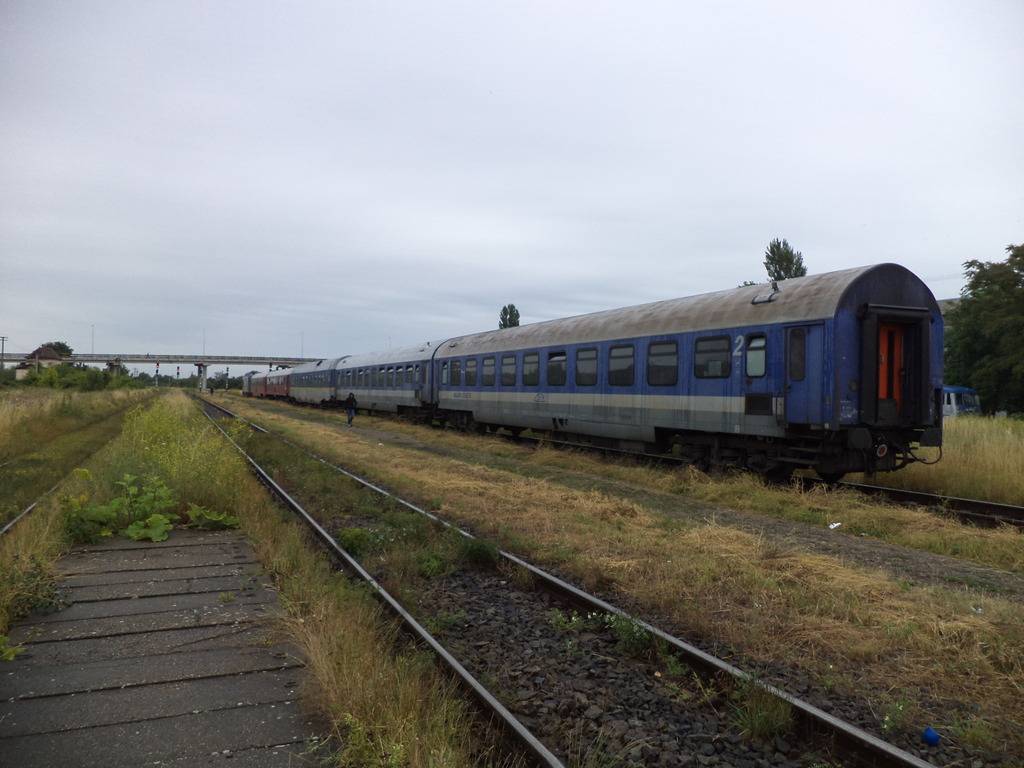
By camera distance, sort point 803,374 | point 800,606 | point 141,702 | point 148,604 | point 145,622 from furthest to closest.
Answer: point 803,374 → point 148,604 → point 800,606 → point 145,622 → point 141,702

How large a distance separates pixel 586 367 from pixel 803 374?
608cm

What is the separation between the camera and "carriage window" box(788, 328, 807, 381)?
34.8ft

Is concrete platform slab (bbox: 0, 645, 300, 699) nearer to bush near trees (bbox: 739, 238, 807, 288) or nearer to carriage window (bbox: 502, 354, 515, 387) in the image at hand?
carriage window (bbox: 502, 354, 515, 387)

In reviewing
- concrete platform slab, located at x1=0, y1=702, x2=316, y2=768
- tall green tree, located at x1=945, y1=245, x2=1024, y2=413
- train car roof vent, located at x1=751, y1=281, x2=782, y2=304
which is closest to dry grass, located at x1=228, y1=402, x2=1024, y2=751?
concrete platform slab, located at x1=0, y1=702, x2=316, y2=768

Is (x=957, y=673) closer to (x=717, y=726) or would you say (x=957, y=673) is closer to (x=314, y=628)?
(x=717, y=726)

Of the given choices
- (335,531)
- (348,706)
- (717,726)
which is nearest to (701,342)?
(335,531)

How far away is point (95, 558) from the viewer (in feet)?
23.8

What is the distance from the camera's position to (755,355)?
11406mm

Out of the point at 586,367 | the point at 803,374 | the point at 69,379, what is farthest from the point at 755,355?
the point at 69,379

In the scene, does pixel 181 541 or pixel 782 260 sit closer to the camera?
pixel 181 541

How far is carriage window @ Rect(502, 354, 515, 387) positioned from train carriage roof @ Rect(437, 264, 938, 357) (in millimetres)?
2444

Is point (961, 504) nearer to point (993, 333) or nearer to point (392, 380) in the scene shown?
point (392, 380)

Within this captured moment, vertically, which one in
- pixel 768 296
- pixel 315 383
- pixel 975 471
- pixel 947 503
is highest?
pixel 768 296

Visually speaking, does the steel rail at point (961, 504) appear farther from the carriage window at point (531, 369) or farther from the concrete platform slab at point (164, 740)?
the concrete platform slab at point (164, 740)
